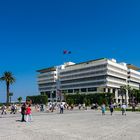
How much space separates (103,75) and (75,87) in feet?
67.9

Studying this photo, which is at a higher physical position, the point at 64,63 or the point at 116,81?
the point at 64,63

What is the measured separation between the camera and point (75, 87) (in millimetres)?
155625

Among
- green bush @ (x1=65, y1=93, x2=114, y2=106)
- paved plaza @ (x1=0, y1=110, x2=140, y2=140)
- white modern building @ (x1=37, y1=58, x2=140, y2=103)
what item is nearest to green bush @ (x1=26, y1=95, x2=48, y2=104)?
white modern building @ (x1=37, y1=58, x2=140, y2=103)

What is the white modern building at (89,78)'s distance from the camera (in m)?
142

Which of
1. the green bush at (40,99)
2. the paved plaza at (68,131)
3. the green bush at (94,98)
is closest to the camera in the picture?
the paved plaza at (68,131)

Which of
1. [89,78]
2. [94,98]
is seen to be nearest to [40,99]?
[89,78]

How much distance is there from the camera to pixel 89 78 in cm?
14788

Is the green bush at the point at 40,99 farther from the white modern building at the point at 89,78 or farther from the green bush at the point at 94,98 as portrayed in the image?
the green bush at the point at 94,98

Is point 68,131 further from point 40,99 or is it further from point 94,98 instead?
point 40,99

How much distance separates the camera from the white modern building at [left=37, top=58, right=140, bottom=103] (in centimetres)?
14162

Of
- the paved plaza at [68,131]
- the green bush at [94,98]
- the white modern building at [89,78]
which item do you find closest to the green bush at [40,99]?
the white modern building at [89,78]

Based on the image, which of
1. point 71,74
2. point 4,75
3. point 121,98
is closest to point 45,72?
point 71,74

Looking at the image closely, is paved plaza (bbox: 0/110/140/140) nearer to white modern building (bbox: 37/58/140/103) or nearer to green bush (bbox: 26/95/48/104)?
white modern building (bbox: 37/58/140/103)

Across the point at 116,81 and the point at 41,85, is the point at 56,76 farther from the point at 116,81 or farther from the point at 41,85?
the point at 116,81
